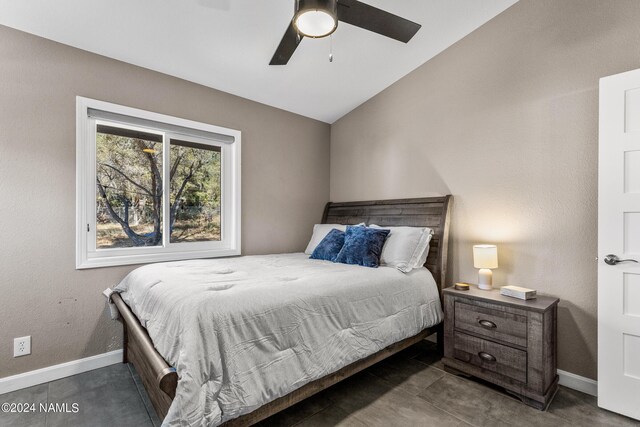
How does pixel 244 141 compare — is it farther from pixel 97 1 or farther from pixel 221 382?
pixel 221 382

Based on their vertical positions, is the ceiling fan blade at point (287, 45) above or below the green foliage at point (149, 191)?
above

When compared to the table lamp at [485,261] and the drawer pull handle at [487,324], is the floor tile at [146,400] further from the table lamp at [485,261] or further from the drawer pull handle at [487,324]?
the table lamp at [485,261]

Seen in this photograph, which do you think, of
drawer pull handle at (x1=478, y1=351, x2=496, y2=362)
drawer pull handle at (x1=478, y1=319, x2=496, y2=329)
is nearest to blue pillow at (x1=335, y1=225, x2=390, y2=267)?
drawer pull handle at (x1=478, y1=319, x2=496, y2=329)

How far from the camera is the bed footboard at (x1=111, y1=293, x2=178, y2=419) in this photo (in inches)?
52.1

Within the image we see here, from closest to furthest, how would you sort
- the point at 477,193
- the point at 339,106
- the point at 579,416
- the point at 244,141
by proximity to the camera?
the point at 579,416 < the point at 477,193 < the point at 244,141 < the point at 339,106

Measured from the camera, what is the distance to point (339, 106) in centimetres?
388

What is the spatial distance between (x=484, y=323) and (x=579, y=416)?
0.69 meters

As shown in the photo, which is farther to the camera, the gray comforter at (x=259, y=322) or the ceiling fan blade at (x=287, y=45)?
the ceiling fan blade at (x=287, y=45)

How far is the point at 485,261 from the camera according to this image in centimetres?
246

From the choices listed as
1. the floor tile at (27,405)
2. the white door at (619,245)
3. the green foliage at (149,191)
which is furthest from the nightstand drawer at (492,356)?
the floor tile at (27,405)

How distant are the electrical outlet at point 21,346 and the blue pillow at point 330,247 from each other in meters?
2.30

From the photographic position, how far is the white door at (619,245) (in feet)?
6.19

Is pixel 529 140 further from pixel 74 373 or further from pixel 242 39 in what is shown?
pixel 74 373

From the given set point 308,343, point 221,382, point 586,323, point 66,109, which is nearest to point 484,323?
point 586,323
